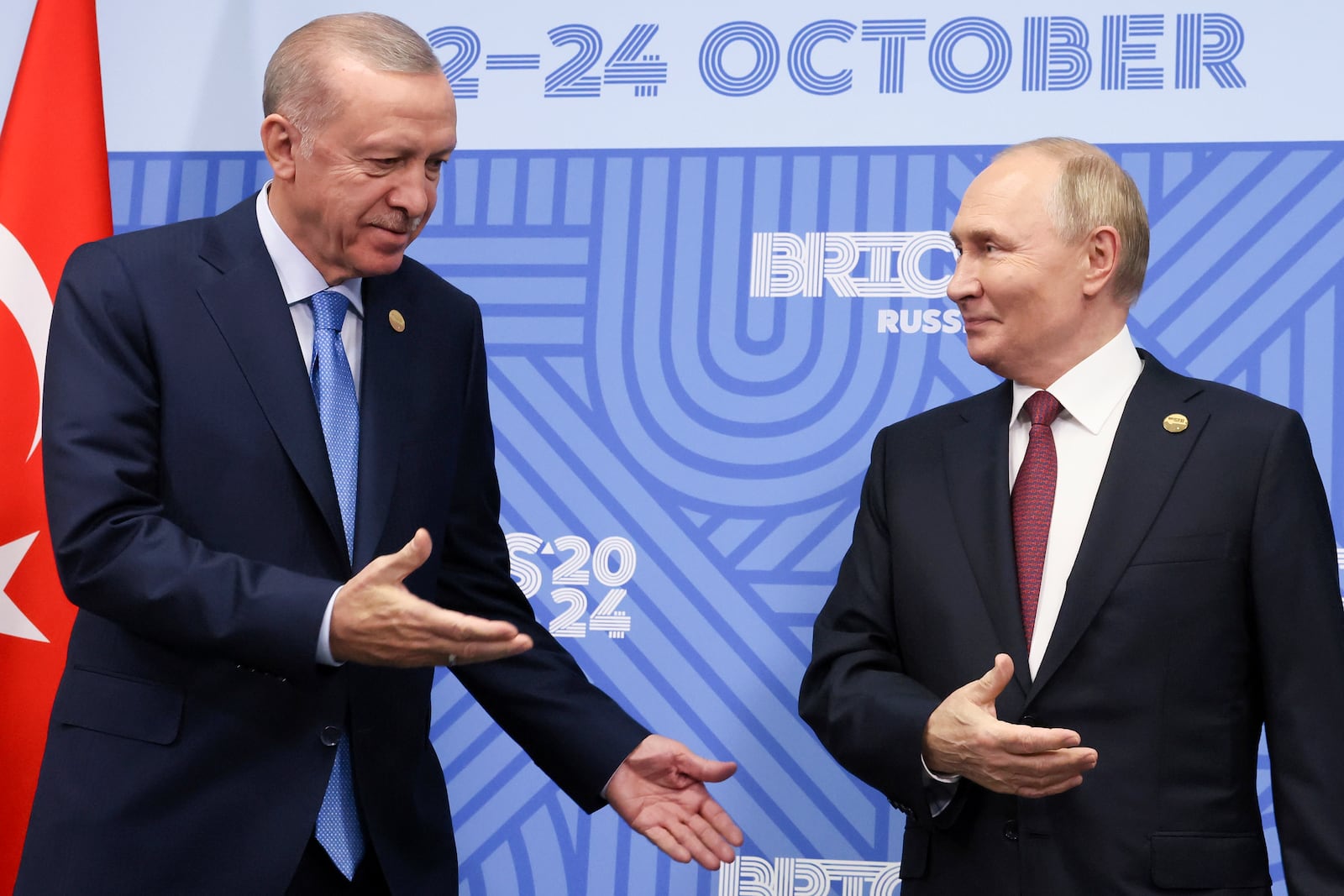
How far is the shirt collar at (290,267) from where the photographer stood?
2068 millimetres

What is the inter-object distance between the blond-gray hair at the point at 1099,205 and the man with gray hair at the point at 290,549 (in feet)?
3.22

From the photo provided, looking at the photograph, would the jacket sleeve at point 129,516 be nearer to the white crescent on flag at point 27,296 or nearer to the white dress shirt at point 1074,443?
the white dress shirt at point 1074,443

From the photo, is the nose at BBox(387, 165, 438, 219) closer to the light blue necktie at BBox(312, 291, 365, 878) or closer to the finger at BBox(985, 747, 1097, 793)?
the light blue necktie at BBox(312, 291, 365, 878)

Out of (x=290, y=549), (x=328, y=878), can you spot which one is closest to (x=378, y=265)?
(x=290, y=549)

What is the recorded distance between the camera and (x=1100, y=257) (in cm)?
239

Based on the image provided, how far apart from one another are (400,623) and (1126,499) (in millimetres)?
1089

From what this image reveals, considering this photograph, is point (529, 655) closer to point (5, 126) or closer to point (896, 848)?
point (896, 848)

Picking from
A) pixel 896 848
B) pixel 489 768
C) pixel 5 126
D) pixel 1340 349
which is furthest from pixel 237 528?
pixel 1340 349

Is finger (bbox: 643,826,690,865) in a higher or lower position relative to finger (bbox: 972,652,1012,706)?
lower

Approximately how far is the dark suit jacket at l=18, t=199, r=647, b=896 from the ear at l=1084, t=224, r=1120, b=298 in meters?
1.06

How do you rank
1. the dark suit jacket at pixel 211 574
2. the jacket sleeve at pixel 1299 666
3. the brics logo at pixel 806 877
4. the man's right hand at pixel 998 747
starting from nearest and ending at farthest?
the dark suit jacket at pixel 211 574 < the man's right hand at pixel 998 747 < the jacket sleeve at pixel 1299 666 < the brics logo at pixel 806 877

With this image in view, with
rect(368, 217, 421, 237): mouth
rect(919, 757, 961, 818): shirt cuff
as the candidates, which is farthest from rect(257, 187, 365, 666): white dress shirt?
rect(919, 757, 961, 818): shirt cuff

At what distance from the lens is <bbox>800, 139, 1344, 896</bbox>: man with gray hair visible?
2043mm

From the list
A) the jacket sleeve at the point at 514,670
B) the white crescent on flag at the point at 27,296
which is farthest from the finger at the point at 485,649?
the white crescent on flag at the point at 27,296
